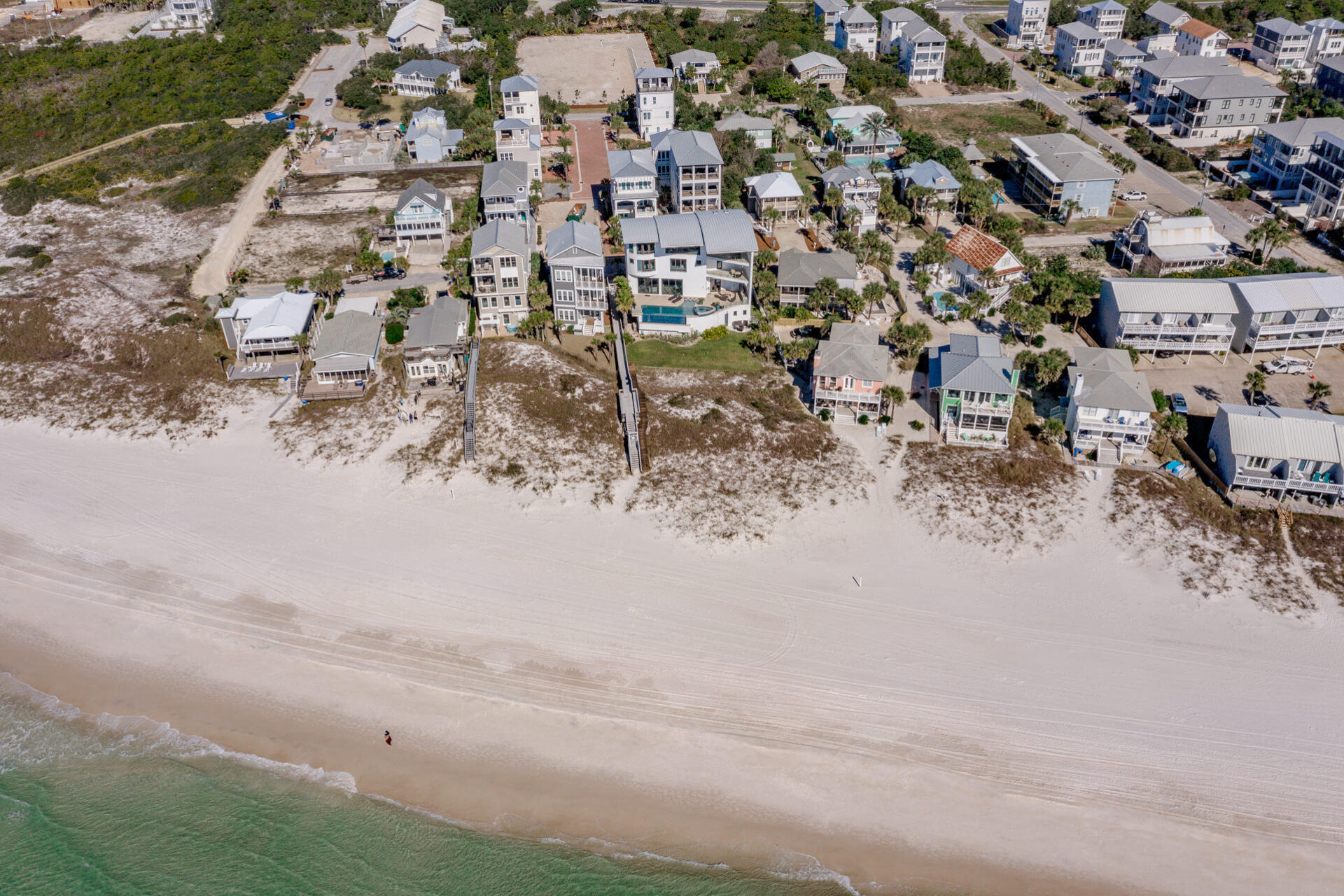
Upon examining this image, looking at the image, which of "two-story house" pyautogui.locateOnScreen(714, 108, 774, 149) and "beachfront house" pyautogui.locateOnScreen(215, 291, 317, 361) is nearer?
"beachfront house" pyautogui.locateOnScreen(215, 291, 317, 361)

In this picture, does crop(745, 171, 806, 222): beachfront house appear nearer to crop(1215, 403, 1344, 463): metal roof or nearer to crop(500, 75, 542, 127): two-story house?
crop(500, 75, 542, 127): two-story house

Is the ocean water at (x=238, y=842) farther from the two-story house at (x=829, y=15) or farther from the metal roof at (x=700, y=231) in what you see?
the two-story house at (x=829, y=15)

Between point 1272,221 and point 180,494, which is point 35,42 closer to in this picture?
point 180,494

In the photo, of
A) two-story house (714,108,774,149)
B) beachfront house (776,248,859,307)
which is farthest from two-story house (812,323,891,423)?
two-story house (714,108,774,149)

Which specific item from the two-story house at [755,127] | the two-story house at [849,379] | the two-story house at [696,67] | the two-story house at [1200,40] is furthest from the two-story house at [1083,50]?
the two-story house at [849,379]

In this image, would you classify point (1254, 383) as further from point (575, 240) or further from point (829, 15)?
point (829, 15)

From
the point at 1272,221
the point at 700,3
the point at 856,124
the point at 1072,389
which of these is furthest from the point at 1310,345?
the point at 700,3
